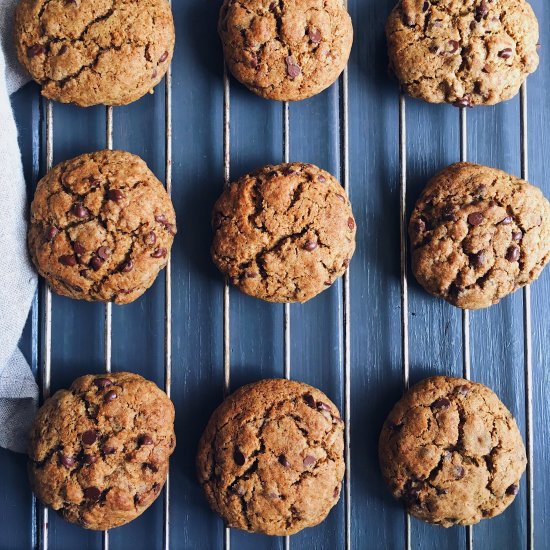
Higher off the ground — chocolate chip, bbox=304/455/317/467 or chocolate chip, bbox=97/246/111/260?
chocolate chip, bbox=97/246/111/260

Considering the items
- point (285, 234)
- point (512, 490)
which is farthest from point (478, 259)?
point (512, 490)

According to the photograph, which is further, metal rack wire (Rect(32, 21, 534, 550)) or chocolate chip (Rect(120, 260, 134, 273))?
metal rack wire (Rect(32, 21, 534, 550))

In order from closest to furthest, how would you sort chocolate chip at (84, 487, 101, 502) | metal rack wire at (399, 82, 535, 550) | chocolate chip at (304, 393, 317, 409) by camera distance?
chocolate chip at (84, 487, 101, 502)
chocolate chip at (304, 393, 317, 409)
metal rack wire at (399, 82, 535, 550)

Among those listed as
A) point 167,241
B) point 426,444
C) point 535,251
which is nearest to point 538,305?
point 535,251

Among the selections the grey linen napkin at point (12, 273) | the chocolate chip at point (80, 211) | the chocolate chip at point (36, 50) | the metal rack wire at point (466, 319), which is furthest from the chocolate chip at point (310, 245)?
the chocolate chip at point (36, 50)

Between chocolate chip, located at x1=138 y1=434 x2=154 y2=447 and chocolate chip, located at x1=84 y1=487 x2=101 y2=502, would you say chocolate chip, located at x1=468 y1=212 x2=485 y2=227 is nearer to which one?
chocolate chip, located at x1=138 y1=434 x2=154 y2=447

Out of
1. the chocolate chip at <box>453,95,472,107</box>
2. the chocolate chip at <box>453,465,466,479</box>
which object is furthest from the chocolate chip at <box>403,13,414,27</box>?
the chocolate chip at <box>453,465,466,479</box>

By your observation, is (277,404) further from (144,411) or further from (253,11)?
(253,11)
